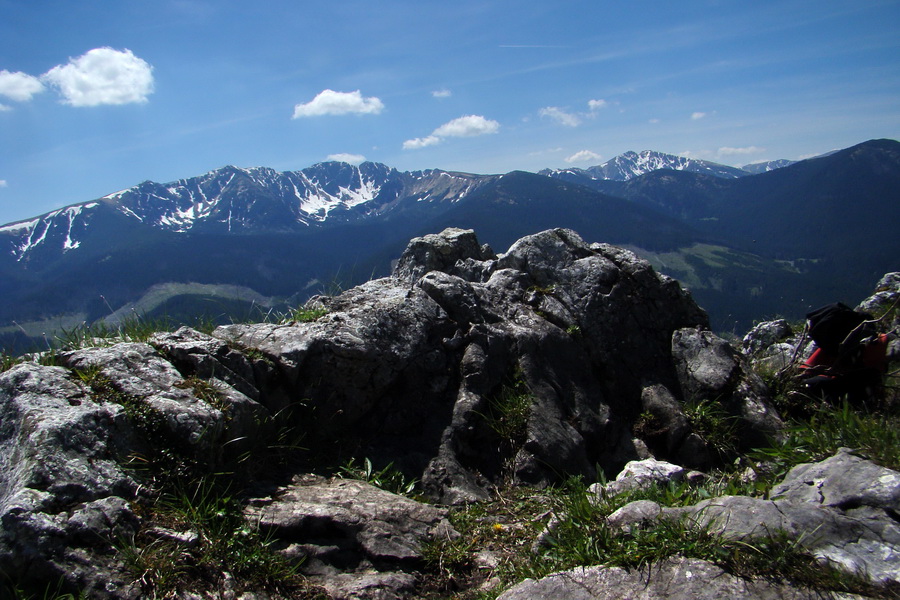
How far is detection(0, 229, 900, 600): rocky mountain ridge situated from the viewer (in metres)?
5.40

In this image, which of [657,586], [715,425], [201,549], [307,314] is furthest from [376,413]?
[715,425]

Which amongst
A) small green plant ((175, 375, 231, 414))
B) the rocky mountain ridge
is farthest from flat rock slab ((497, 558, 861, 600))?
small green plant ((175, 375, 231, 414))

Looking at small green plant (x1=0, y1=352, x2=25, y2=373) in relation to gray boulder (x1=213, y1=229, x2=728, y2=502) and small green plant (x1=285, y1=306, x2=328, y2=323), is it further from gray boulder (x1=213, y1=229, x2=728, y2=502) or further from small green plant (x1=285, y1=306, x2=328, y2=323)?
small green plant (x1=285, y1=306, x2=328, y2=323)

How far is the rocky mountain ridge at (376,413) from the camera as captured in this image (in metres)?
5.40

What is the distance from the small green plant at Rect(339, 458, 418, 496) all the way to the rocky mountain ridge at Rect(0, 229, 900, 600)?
25 cm

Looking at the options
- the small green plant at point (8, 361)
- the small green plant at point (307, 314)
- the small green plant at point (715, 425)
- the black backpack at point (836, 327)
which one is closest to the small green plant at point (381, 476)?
the small green plant at point (307, 314)

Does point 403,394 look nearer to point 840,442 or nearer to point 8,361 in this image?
point 8,361

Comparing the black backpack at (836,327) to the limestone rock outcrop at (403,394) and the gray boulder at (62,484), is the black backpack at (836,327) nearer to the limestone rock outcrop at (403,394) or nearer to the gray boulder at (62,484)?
the limestone rock outcrop at (403,394)

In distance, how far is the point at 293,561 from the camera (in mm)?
5891

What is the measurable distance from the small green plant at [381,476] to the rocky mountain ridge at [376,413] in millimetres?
249

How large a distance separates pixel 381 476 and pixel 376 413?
1451 mm

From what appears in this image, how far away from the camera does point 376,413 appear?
9336 millimetres

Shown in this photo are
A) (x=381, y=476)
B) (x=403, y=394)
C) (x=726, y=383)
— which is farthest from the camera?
(x=726, y=383)

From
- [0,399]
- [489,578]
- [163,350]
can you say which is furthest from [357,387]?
[0,399]
